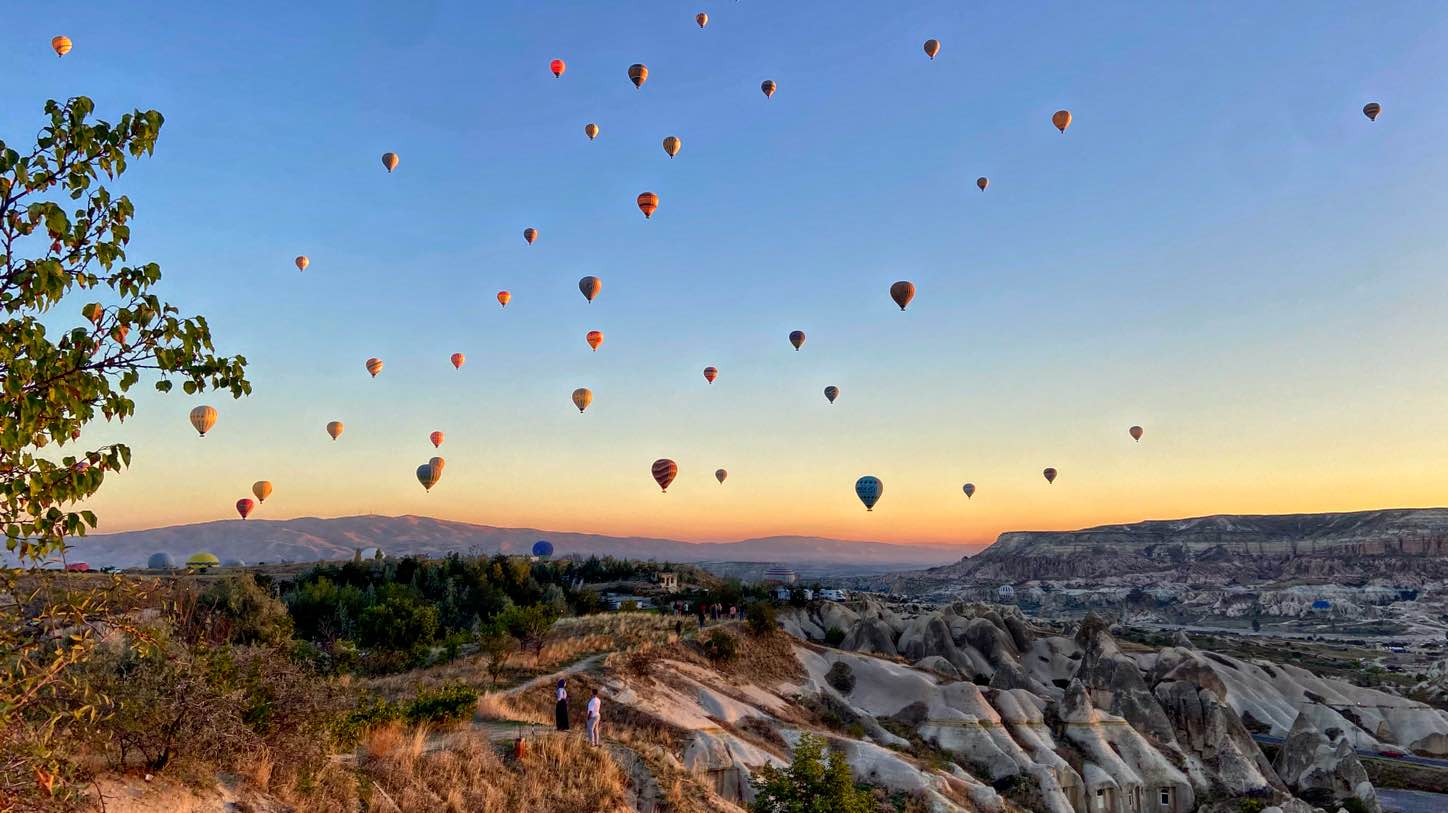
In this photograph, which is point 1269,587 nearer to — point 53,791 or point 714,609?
point 714,609

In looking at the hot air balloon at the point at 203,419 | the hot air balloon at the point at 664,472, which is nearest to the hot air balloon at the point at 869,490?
the hot air balloon at the point at 664,472

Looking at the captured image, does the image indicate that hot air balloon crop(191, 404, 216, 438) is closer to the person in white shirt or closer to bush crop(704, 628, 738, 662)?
bush crop(704, 628, 738, 662)

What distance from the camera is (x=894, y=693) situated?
44.2 metres

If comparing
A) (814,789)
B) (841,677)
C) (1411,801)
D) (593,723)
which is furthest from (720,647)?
(1411,801)

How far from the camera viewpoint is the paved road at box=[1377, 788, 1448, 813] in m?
43.7

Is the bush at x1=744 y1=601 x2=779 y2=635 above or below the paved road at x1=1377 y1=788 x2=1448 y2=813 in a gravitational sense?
above

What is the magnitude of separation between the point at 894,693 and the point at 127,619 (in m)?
41.9

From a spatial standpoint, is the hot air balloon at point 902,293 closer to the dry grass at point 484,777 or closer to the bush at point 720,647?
the bush at point 720,647

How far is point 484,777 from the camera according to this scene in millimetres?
16500

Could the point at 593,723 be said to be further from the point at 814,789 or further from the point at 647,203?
the point at 647,203

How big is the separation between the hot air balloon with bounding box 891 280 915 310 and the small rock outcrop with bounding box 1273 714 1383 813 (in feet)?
101

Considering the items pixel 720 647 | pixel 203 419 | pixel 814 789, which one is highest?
pixel 203 419

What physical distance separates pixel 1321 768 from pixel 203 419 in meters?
62.0

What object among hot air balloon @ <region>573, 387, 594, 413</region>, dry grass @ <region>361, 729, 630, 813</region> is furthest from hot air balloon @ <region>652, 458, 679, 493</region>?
dry grass @ <region>361, 729, 630, 813</region>
